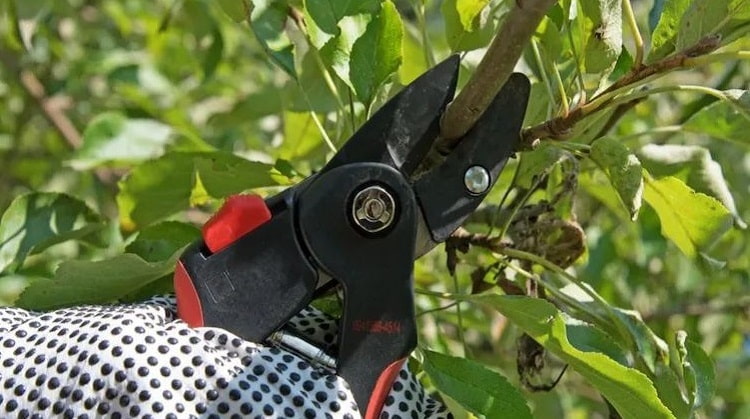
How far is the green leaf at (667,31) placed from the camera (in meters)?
0.72

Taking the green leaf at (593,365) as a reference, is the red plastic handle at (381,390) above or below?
above

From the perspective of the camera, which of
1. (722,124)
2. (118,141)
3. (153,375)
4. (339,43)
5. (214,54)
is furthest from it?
(214,54)

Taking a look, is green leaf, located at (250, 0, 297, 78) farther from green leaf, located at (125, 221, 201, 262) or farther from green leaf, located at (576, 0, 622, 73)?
green leaf, located at (576, 0, 622, 73)

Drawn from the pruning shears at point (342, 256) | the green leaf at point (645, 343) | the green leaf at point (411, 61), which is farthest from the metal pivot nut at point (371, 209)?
the green leaf at point (411, 61)

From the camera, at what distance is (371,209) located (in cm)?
65

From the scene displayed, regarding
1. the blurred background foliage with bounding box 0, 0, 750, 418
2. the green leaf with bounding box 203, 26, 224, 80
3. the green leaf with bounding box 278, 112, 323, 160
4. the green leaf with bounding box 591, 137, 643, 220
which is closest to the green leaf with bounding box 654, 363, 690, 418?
the blurred background foliage with bounding box 0, 0, 750, 418

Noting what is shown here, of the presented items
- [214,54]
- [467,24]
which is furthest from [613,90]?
[214,54]

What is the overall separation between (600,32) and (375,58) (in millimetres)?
155

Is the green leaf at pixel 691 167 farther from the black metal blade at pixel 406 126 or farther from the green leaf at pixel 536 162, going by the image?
the black metal blade at pixel 406 126

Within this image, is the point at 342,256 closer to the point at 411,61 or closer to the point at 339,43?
the point at 339,43

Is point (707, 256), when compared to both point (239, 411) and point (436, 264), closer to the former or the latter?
point (239, 411)

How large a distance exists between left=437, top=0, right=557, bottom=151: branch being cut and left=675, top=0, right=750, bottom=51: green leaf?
109mm

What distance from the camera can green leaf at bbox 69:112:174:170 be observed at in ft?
3.59

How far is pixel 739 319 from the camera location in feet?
5.22
